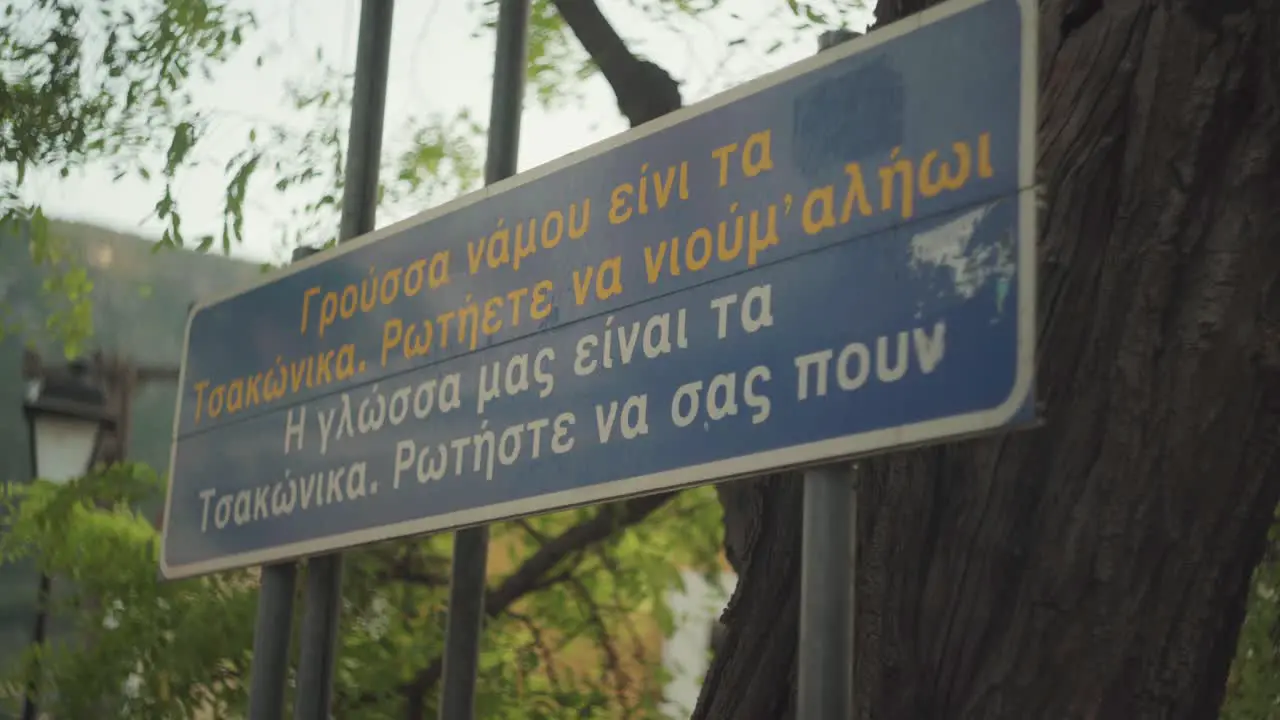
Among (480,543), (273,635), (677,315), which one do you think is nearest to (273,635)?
(273,635)

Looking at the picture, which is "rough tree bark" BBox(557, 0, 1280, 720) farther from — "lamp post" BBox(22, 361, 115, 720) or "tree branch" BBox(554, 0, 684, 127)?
"lamp post" BBox(22, 361, 115, 720)

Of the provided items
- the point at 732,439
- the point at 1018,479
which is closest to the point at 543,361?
the point at 732,439

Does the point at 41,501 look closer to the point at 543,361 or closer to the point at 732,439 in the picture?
the point at 543,361

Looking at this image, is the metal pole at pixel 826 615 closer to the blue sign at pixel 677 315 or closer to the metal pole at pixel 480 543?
the blue sign at pixel 677 315

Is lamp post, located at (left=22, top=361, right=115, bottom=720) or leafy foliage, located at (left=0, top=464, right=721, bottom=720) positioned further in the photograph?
lamp post, located at (left=22, top=361, right=115, bottom=720)

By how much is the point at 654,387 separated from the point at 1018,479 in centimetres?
144

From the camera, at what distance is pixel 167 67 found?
8102mm

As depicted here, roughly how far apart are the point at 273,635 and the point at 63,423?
4.11 meters

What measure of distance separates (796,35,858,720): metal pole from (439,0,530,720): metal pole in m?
1.32

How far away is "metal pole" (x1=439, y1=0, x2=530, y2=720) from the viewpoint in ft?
13.3

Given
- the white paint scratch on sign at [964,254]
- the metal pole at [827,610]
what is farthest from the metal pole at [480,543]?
the white paint scratch on sign at [964,254]

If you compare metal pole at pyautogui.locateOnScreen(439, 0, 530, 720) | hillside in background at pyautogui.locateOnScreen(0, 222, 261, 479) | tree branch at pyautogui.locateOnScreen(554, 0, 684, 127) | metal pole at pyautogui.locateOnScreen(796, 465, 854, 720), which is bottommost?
metal pole at pyautogui.locateOnScreen(796, 465, 854, 720)

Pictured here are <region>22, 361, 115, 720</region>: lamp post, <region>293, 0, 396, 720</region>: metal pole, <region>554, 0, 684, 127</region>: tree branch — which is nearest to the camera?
<region>293, 0, 396, 720</region>: metal pole

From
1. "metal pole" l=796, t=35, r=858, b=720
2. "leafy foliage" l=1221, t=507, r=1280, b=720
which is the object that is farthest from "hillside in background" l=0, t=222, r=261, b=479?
"metal pole" l=796, t=35, r=858, b=720
